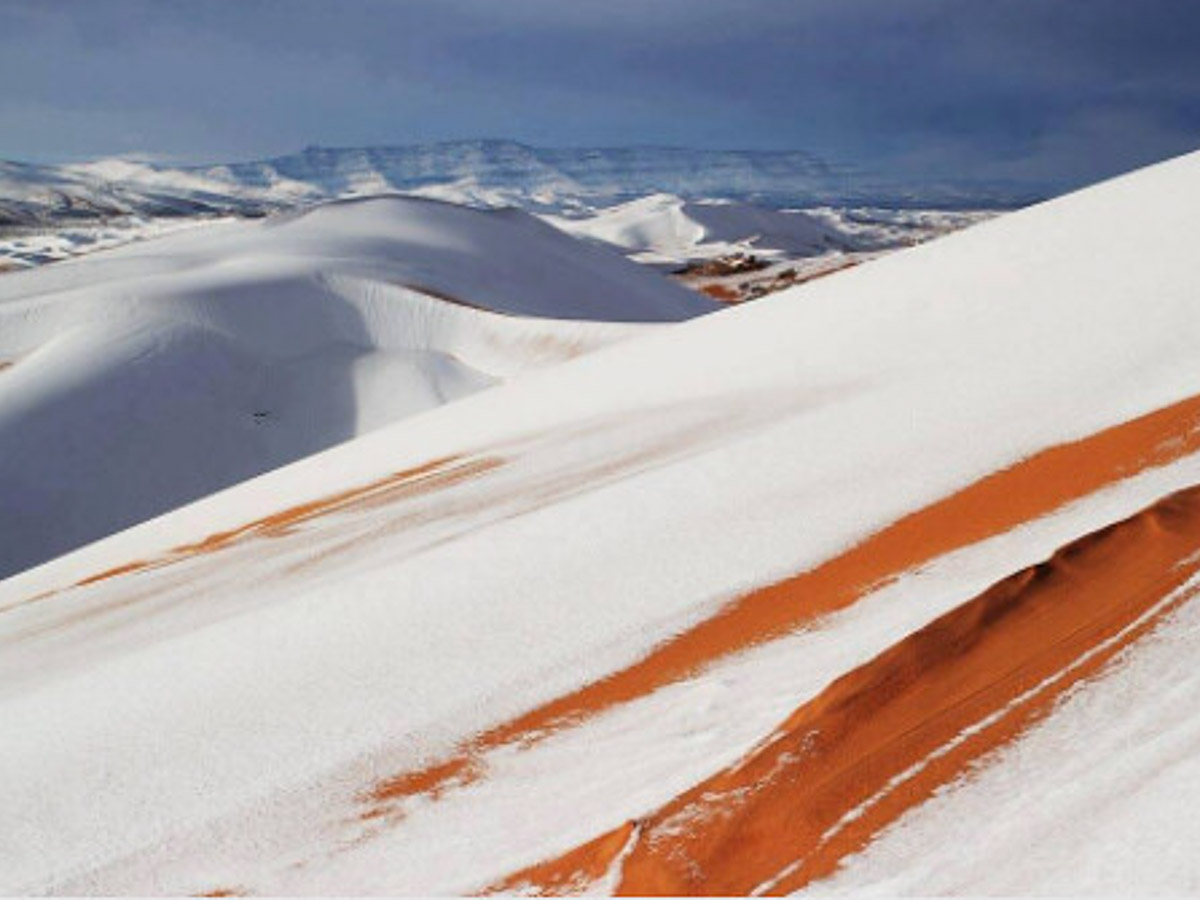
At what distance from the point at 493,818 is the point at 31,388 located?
1083 inches

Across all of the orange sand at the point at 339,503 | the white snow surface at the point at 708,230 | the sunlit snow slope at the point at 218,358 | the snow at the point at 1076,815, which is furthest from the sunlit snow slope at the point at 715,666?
the white snow surface at the point at 708,230

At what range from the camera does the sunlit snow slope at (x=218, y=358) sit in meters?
24.9

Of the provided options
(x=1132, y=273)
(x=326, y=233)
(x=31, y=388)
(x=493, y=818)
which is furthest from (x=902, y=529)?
(x=326, y=233)

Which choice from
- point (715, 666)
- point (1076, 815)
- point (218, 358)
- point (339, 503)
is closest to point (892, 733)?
point (1076, 815)

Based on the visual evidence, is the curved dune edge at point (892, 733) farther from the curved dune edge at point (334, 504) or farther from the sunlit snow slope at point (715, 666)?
the curved dune edge at point (334, 504)

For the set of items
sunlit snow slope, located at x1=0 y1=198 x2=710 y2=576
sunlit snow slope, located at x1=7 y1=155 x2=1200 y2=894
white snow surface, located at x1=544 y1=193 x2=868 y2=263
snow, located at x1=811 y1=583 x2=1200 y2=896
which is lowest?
snow, located at x1=811 y1=583 x2=1200 y2=896

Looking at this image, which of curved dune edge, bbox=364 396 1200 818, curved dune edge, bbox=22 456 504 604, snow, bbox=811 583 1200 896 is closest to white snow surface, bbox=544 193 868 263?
curved dune edge, bbox=22 456 504 604

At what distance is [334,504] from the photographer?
10602mm

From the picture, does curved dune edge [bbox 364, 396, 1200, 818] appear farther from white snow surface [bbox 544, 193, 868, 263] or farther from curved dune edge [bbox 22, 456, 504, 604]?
white snow surface [bbox 544, 193, 868, 263]

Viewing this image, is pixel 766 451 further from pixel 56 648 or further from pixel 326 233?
pixel 326 233

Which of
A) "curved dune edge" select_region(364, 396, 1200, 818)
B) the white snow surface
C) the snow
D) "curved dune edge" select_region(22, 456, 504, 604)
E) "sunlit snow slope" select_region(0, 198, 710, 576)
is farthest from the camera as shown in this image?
the white snow surface

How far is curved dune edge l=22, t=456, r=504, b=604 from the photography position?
32.2ft

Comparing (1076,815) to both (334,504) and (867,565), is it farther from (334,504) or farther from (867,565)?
(334,504)

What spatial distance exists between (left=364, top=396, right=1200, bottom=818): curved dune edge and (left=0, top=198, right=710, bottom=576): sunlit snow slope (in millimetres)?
21312
